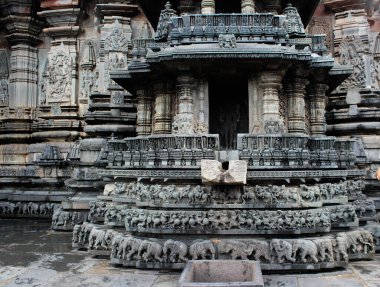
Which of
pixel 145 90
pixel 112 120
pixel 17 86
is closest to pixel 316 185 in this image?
pixel 145 90

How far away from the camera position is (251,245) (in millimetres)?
7223

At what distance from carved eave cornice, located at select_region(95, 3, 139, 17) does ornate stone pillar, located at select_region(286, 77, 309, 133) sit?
305 inches

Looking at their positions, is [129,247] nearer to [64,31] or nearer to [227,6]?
[227,6]

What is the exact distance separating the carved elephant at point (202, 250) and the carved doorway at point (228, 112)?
2.96 meters

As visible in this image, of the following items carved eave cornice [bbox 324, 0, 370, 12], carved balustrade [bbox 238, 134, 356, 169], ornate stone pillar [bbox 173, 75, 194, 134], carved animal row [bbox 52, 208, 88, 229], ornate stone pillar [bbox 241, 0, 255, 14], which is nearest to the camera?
carved balustrade [bbox 238, 134, 356, 169]

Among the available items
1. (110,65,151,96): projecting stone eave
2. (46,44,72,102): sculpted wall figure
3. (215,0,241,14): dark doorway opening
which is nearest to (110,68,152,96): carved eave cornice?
(110,65,151,96): projecting stone eave

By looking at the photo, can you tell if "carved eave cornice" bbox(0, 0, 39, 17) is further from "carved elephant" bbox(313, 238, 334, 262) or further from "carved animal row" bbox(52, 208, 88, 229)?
"carved elephant" bbox(313, 238, 334, 262)

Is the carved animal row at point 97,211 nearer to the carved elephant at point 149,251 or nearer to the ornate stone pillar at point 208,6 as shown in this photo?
the carved elephant at point 149,251

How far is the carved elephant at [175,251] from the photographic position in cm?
725

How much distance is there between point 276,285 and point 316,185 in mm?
2284

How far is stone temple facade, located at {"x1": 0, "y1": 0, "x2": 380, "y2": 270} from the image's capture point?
7.45 m

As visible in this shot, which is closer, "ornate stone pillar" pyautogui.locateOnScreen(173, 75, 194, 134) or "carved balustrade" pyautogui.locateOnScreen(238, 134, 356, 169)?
"carved balustrade" pyautogui.locateOnScreen(238, 134, 356, 169)

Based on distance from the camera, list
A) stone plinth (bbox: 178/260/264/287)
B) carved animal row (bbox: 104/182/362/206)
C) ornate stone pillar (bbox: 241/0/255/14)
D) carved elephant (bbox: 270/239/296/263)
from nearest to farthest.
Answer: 1. stone plinth (bbox: 178/260/264/287)
2. carved elephant (bbox: 270/239/296/263)
3. carved animal row (bbox: 104/182/362/206)
4. ornate stone pillar (bbox: 241/0/255/14)

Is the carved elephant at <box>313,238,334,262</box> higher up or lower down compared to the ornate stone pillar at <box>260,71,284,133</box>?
lower down
